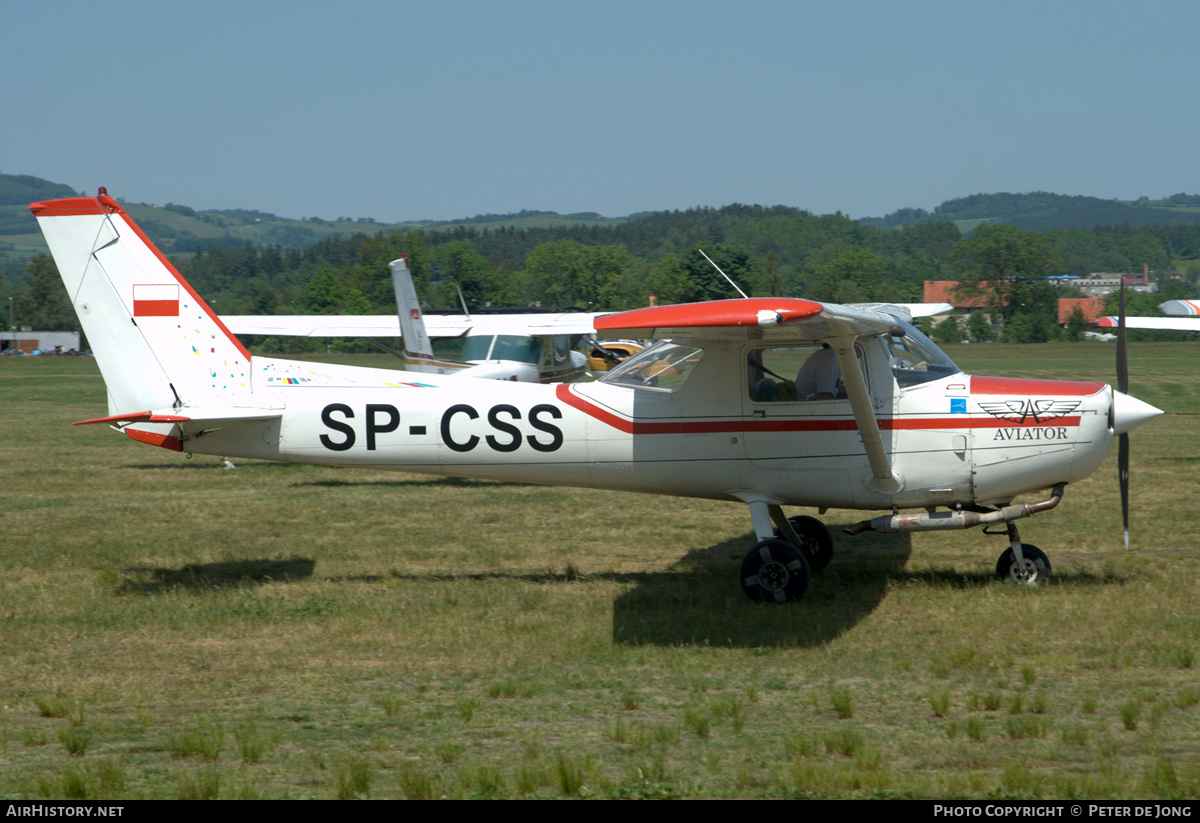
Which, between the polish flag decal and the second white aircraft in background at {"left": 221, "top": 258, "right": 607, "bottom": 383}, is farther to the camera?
the second white aircraft in background at {"left": 221, "top": 258, "right": 607, "bottom": 383}

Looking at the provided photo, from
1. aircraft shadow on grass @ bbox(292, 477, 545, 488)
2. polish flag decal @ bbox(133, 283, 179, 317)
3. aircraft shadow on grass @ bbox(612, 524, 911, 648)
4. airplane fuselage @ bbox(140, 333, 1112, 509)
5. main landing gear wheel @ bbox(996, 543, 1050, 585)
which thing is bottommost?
aircraft shadow on grass @ bbox(292, 477, 545, 488)

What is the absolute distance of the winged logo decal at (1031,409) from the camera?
24.0 ft

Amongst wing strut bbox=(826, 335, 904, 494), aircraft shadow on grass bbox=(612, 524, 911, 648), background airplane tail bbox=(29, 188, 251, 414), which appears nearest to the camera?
aircraft shadow on grass bbox=(612, 524, 911, 648)

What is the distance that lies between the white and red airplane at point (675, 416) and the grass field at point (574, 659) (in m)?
0.82

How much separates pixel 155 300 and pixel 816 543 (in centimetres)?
589

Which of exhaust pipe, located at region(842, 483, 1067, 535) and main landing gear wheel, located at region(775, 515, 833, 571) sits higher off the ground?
exhaust pipe, located at region(842, 483, 1067, 535)

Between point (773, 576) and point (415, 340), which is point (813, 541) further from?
point (415, 340)

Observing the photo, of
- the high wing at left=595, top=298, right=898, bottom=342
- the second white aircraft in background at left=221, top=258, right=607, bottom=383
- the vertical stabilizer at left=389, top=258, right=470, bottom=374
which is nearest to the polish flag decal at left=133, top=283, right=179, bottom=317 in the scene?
the high wing at left=595, top=298, right=898, bottom=342

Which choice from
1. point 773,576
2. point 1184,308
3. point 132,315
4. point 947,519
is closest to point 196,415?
point 132,315

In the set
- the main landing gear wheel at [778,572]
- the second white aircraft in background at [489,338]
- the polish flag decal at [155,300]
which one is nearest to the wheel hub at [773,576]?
the main landing gear wheel at [778,572]

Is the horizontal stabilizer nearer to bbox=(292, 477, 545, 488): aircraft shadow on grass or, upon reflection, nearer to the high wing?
the high wing

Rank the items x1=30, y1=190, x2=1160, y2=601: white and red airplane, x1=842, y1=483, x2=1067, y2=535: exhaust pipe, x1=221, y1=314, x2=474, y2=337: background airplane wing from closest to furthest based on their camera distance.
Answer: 1. x1=842, y1=483, x2=1067, y2=535: exhaust pipe
2. x1=30, y1=190, x2=1160, y2=601: white and red airplane
3. x1=221, y1=314, x2=474, y2=337: background airplane wing

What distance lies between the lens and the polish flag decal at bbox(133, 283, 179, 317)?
26.0 feet

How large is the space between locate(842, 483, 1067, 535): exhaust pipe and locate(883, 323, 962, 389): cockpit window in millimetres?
1002
